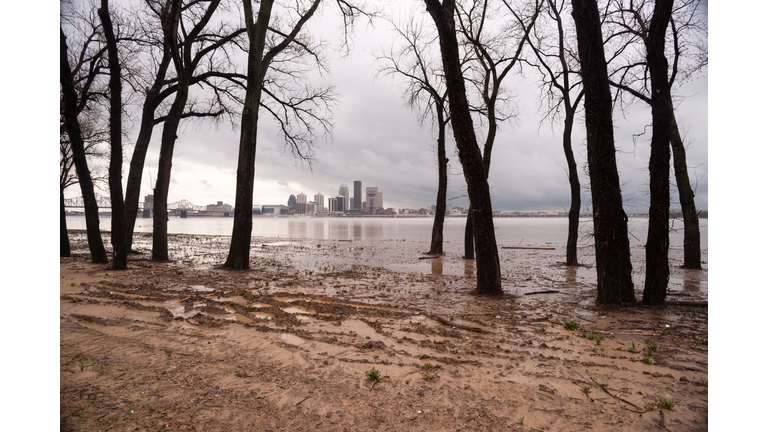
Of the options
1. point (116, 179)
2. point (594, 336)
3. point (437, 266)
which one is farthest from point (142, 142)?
point (594, 336)

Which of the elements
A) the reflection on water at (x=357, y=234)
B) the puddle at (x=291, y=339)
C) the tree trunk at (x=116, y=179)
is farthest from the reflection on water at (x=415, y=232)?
the tree trunk at (x=116, y=179)

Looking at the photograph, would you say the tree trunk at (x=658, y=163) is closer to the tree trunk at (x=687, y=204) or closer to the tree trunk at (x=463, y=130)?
the tree trunk at (x=463, y=130)

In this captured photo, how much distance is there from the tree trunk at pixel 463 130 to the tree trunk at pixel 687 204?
8588 millimetres

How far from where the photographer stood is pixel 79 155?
9367 millimetres

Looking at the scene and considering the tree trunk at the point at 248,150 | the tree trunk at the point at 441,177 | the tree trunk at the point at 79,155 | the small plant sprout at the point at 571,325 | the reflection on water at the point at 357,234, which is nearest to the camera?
the small plant sprout at the point at 571,325

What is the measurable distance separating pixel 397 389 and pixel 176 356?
2.55 meters

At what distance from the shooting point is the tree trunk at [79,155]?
26.7ft

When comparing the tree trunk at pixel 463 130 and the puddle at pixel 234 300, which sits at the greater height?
the tree trunk at pixel 463 130

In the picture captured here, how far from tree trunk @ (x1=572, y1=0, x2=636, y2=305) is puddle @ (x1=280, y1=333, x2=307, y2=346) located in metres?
5.68

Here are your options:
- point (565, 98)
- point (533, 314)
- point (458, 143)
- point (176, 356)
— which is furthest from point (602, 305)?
point (565, 98)

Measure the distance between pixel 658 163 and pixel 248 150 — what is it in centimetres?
1020
